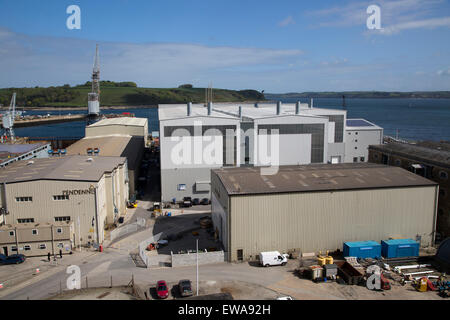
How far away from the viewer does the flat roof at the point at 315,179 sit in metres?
24.3

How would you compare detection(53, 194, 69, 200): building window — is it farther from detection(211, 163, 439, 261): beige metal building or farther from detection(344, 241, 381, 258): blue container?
detection(344, 241, 381, 258): blue container

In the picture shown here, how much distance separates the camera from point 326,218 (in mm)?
24234

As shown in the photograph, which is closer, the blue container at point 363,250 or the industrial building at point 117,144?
the blue container at point 363,250

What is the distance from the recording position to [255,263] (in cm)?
2305

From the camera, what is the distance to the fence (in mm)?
27877

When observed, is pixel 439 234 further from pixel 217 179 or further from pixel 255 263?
pixel 217 179

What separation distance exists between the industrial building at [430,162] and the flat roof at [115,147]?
2633cm

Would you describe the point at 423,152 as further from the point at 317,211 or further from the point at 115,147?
the point at 115,147

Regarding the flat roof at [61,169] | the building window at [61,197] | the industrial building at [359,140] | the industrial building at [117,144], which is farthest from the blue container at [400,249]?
the industrial building at [117,144]

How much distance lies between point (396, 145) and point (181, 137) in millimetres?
20598

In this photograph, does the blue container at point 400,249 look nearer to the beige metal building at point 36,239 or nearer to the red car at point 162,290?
the red car at point 162,290

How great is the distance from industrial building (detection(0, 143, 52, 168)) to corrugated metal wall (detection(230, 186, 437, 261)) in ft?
83.9

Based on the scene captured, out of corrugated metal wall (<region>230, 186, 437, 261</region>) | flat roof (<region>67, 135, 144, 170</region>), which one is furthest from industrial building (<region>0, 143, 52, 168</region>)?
corrugated metal wall (<region>230, 186, 437, 261</region>)

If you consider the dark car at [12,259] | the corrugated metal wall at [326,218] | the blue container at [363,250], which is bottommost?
the dark car at [12,259]
